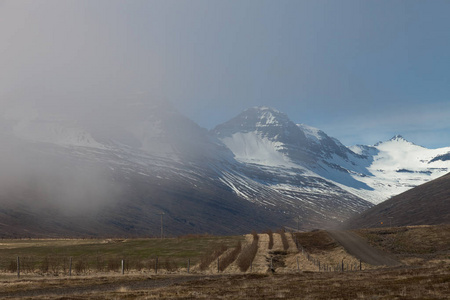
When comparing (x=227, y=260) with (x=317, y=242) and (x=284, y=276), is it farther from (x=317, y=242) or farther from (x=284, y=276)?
(x=317, y=242)

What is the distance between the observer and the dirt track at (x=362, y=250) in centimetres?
5984

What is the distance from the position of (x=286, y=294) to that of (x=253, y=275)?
18.6 metres

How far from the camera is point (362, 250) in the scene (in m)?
71.4

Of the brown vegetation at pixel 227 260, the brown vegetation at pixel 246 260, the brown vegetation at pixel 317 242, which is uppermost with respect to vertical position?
the brown vegetation at pixel 317 242

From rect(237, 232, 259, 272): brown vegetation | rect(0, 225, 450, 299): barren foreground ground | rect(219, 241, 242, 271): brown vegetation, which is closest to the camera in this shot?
rect(0, 225, 450, 299): barren foreground ground

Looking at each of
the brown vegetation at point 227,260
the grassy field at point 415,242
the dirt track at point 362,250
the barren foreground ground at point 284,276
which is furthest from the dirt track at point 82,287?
the grassy field at point 415,242

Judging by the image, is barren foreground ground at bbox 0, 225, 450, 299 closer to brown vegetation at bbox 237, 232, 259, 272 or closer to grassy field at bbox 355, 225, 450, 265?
grassy field at bbox 355, 225, 450, 265

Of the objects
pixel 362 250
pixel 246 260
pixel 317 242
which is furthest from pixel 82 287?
pixel 317 242

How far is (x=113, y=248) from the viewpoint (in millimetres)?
97500

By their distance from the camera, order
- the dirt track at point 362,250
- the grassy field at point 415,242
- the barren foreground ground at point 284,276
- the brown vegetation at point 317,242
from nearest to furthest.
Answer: the barren foreground ground at point 284,276 < the dirt track at point 362,250 < the grassy field at point 415,242 < the brown vegetation at point 317,242

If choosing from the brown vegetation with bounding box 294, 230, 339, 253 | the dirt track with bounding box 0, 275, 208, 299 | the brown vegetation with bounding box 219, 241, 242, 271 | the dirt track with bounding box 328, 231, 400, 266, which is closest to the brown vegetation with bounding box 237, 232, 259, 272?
the brown vegetation with bounding box 219, 241, 242, 271

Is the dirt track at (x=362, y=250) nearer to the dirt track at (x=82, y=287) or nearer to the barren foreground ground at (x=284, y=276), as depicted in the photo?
the barren foreground ground at (x=284, y=276)

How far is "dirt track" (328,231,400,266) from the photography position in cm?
5984


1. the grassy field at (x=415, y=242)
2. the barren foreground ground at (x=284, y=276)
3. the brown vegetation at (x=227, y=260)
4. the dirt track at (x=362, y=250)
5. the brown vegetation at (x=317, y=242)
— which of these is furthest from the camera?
the brown vegetation at (x=317, y=242)
